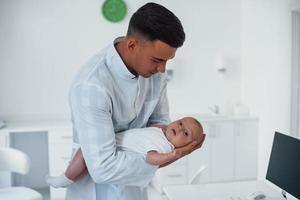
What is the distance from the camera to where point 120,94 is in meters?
1.21

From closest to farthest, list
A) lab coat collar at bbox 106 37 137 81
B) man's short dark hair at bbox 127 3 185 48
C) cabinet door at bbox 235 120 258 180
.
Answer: man's short dark hair at bbox 127 3 185 48 → lab coat collar at bbox 106 37 137 81 → cabinet door at bbox 235 120 258 180

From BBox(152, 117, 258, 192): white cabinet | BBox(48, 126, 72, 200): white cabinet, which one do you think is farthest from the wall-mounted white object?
BBox(48, 126, 72, 200): white cabinet

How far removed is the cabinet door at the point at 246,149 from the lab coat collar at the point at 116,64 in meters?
2.98

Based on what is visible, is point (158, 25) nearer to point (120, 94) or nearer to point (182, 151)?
point (120, 94)

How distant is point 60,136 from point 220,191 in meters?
2.03

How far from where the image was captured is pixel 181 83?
4.29m

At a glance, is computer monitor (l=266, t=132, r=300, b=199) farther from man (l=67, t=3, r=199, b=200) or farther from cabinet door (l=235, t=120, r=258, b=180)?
cabinet door (l=235, t=120, r=258, b=180)

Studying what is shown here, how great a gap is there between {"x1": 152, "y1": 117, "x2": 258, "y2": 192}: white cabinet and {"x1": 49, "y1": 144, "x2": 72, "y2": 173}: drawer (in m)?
1.02

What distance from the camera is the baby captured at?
3.88 ft

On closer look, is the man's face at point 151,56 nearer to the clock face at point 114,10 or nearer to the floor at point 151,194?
the floor at point 151,194

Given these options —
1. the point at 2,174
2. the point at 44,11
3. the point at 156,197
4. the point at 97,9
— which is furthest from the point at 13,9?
the point at 156,197

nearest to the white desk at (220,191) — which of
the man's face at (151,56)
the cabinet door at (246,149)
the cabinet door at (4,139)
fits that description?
the man's face at (151,56)

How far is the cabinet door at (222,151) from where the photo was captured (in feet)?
12.8

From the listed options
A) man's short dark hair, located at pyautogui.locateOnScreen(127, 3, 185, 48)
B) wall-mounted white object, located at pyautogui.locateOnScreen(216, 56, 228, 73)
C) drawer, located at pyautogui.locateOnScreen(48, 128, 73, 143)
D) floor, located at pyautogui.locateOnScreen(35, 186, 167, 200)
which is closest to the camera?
man's short dark hair, located at pyautogui.locateOnScreen(127, 3, 185, 48)
